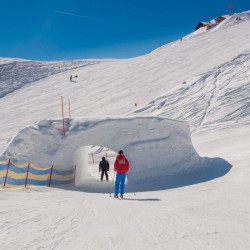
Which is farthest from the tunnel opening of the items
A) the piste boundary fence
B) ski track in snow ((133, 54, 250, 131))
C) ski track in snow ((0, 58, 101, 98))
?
ski track in snow ((0, 58, 101, 98))

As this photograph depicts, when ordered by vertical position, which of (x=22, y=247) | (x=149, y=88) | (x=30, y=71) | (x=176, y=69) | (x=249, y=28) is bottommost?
(x=22, y=247)

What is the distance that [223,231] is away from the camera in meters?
5.69

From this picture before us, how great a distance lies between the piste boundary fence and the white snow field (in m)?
0.39

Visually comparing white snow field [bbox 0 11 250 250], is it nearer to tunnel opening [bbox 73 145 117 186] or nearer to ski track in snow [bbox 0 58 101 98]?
tunnel opening [bbox 73 145 117 186]

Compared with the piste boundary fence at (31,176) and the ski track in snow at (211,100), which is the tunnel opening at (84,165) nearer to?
the piste boundary fence at (31,176)

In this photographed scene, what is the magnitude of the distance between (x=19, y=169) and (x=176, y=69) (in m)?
26.4

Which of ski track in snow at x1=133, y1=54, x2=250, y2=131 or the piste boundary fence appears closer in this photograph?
the piste boundary fence

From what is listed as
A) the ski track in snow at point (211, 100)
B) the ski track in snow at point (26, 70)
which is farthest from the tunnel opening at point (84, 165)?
the ski track in snow at point (26, 70)

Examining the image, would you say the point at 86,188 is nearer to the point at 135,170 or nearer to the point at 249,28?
the point at 135,170

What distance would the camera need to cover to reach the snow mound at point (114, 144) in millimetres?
12562

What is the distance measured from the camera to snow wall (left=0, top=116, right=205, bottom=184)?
41.2ft

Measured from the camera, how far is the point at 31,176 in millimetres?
11898

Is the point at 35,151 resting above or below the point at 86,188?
above

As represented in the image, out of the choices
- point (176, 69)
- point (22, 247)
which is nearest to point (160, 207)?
point (22, 247)
